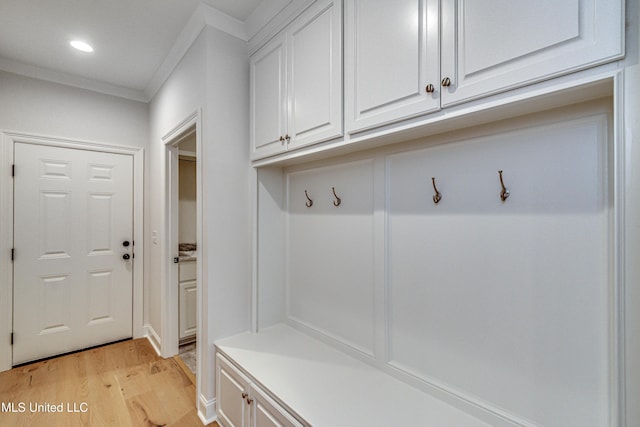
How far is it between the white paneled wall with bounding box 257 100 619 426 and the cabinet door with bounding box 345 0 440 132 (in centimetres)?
25

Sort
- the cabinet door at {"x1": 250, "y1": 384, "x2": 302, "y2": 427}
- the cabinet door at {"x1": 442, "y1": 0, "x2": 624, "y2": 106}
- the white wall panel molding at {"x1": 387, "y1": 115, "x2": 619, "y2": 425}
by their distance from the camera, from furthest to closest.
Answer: the cabinet door at {"x1": 250, "y1": 384, "x2": 302, "y2": 427}
the white wall panel molding at {"x1": 387, "y1": 115, "x2": 619, "y2": 425}
the cabinet door at {"x1": 442, "y1": 0, "x2": 624, "y2": 106}

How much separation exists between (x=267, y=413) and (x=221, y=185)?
1.25m

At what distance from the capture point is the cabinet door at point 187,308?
285 cm

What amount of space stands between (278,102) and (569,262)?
150 cm

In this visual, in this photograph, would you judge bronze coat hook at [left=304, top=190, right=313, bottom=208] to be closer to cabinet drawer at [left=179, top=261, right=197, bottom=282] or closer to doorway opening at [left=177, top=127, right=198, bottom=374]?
doorway opening at [left=177, top=127, right=198, bottom=374]

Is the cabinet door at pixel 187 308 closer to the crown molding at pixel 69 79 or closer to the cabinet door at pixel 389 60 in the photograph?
the crown molding at pixel 69 79

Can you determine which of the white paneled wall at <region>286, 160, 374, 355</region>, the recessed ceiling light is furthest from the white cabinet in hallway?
the recessed ceiling light

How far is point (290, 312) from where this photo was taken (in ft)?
6.69

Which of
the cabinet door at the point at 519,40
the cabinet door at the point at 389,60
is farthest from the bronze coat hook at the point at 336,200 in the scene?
the cabinet door at the point at 519,40

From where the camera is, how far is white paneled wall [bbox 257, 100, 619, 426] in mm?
894

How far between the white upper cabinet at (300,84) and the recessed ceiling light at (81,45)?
1.34 m

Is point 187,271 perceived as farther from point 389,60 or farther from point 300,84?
point 389,60

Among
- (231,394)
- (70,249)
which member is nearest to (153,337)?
(70,249)

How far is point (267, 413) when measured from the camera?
1.36 meters
